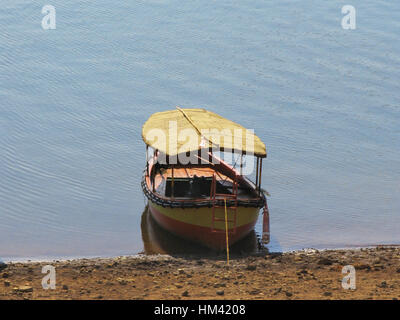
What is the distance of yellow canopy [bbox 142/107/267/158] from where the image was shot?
20719mm

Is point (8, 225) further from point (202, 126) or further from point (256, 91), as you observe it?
point (256, 91)

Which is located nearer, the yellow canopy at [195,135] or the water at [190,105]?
the yellow canopy at [195,135]

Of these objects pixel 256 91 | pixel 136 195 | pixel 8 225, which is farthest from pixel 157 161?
pixel 256 91

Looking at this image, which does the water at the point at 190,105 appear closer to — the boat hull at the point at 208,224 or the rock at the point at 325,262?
the boat hull at the point at 208,224

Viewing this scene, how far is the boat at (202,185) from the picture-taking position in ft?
67.7

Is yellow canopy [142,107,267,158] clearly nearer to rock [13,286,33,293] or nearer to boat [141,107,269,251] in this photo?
boat [141,107,269,251]

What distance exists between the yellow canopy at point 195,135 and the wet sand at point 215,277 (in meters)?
3.12

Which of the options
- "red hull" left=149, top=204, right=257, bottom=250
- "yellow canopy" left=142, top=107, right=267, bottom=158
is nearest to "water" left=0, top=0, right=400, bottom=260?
"red hull" left=149, top=204, right=257, bottom=250

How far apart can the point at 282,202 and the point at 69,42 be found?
21907 mm

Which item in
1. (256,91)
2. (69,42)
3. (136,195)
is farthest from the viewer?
(69,42)

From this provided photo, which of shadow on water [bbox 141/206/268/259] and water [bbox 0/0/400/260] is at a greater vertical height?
water [bbox 0/0/400/260]

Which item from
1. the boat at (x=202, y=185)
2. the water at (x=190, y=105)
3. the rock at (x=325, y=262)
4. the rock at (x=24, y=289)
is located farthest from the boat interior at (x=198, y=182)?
the rock at (x=24, y=289)

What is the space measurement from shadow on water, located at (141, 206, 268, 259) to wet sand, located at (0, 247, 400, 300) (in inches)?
25.6

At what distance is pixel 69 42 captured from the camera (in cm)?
4288
